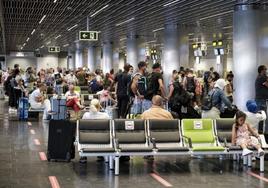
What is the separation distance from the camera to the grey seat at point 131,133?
9.66m

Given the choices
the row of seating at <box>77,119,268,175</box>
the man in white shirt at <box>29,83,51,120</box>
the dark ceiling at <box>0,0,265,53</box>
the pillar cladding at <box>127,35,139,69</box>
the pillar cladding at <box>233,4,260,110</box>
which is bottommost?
the row of seating at <box>77,119,268,175</box>

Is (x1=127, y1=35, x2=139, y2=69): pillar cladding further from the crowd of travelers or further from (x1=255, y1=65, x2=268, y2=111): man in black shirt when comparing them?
(x1=255, y1=65, x2=268, y2=111): man in black shirt

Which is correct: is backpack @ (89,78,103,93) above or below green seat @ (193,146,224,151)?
above

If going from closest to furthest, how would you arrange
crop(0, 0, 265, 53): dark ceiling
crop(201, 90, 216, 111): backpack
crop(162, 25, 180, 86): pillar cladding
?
crop(201, 90, 216, 111): backpack, crop(0, 0, 265, 53): dark ceiling, crop(162, 25, 180, 86): pillar cladding

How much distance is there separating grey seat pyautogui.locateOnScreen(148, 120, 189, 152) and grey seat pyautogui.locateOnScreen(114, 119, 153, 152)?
0.15 meters

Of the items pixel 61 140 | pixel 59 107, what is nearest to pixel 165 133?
pixel 61 140

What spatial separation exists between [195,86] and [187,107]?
5.31 m

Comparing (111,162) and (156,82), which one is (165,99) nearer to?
(156,82)

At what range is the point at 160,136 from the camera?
9.81 meters

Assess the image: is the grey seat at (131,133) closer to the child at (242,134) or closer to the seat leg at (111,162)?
the seat leg at (111,162)

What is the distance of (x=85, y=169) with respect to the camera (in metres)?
9.34

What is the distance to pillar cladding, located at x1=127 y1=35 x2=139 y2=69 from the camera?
35906 mm

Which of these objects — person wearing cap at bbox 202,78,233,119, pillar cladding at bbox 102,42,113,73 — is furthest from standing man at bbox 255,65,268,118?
pillar cladding at bbox 102,42,113,73

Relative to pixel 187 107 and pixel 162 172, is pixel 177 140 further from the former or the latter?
pixel 187 107
